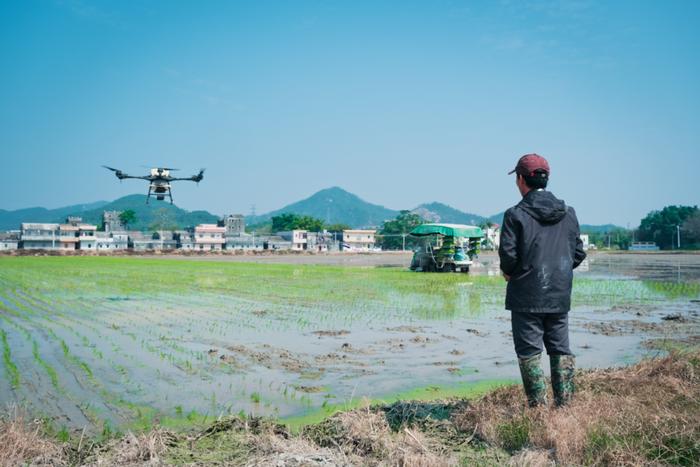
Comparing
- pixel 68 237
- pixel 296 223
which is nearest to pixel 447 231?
pixel 68 237

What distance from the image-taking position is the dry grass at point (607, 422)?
297cm

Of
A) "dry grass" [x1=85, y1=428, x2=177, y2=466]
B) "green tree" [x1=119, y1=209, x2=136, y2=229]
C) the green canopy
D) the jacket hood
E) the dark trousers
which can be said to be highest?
"green tree" [x1=119, y1=209, x2=136, y2=229]

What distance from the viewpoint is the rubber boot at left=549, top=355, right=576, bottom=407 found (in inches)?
147

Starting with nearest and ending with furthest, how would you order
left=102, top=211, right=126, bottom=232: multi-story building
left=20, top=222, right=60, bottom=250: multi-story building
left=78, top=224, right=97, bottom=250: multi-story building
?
left=20, top=222, right=60, bottom=250: multi-story building, left=78, top=224, right=97, bottom=250: multi-story building, left=102, top=211, right=126, bottom=232: multi-story building

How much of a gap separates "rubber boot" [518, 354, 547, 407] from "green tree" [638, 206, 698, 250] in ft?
323

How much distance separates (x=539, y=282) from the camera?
11.9ft

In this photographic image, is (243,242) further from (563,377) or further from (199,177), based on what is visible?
(563,377)

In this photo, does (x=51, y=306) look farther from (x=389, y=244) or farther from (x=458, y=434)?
(x=389, y=244)

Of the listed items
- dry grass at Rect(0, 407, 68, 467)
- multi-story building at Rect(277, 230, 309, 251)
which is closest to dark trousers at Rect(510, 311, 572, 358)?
dry grass at Rect(0, 407, 68, 467)

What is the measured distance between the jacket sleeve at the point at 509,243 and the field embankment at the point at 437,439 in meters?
0.99

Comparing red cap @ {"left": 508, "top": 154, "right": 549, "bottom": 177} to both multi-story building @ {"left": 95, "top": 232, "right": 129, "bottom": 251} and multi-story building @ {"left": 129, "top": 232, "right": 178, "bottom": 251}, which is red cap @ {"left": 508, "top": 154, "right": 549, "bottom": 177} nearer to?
multi-story building @ {"left": 129, "top": 232, "right": 178, "bottom": 251}

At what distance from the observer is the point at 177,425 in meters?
4.23

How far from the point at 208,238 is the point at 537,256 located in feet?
355

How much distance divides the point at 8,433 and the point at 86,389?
2.10m
